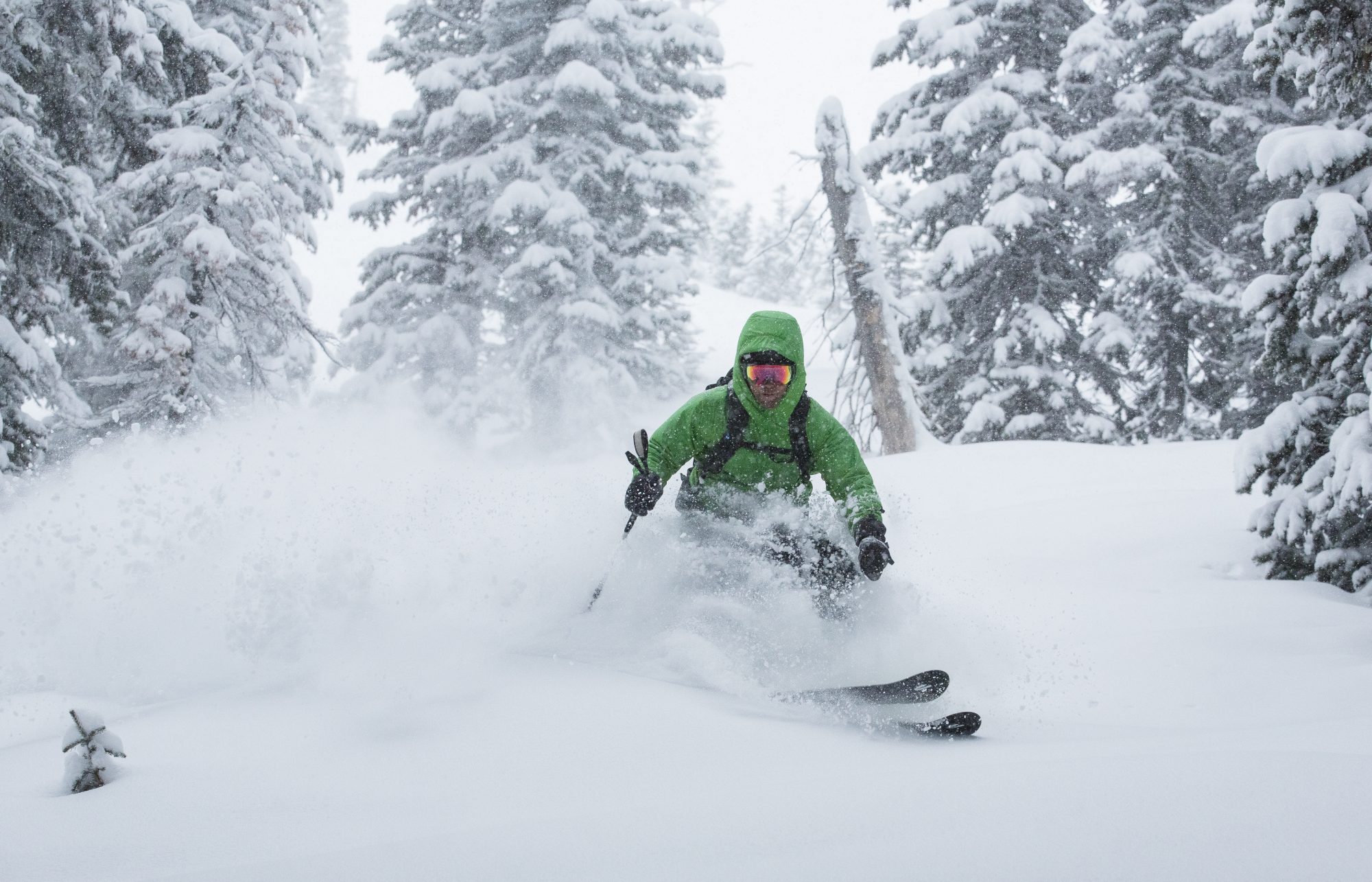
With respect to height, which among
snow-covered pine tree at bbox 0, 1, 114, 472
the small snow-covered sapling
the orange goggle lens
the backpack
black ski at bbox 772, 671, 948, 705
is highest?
snow-covered pine tree at bbox 0, 1, 114, 472

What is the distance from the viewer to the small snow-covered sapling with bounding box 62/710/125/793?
282cm

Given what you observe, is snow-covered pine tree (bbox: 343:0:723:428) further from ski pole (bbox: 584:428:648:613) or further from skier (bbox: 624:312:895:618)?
ski pole (bbox: 584:428:648:613)

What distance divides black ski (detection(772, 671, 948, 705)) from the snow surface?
0.35ft

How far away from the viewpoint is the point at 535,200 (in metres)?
16.9

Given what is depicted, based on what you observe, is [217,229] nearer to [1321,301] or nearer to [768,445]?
[768,445]

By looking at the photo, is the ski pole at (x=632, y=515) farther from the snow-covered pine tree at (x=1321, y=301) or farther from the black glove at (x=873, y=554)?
the snow-covered pine tree at (x=1321, y=301)

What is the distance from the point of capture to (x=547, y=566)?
5.06 meters

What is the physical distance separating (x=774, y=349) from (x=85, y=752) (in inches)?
150

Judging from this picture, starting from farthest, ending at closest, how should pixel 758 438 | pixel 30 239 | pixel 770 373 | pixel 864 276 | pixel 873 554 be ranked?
pixel 864 276
pixel 30 239
pixel 758 438
pixel 770 373
pixel 873 554

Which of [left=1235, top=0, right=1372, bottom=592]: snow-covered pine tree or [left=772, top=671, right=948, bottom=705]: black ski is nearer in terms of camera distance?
[left=772, top=671, right=948, bottom=705]: black ski

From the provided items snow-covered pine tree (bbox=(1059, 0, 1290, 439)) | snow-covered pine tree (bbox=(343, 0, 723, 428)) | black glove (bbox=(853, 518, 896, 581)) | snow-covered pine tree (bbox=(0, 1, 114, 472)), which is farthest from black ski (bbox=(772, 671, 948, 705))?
snow-covered pine tree (bbox=(343, 0, 723, 428))

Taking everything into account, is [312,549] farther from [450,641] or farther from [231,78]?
[231,78]

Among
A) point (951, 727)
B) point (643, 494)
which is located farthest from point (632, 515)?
point (951, 727)

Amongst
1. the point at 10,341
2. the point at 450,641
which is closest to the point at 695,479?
the point at 450,641
